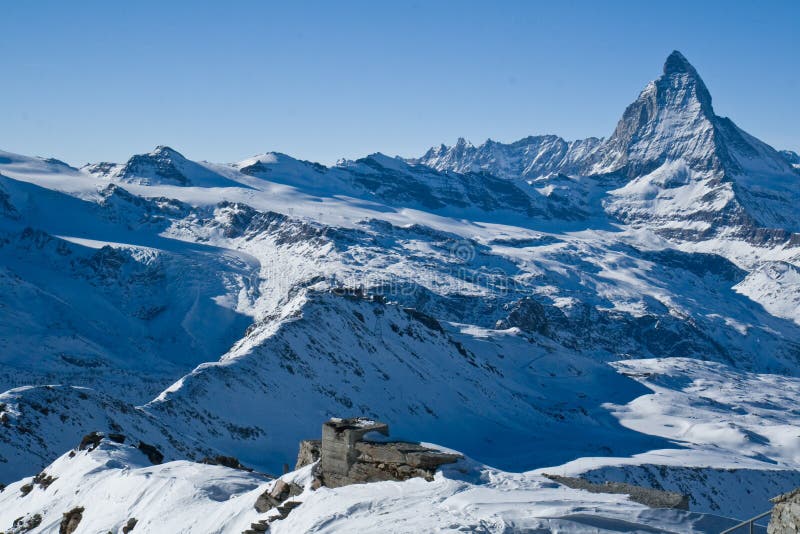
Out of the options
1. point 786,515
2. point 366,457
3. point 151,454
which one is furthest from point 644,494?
point 151,454

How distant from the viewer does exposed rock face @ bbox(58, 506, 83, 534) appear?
38.7 m

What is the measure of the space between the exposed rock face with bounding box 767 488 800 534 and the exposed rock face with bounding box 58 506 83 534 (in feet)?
94.3

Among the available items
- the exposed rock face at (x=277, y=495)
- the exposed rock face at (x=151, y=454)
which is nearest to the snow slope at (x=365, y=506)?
the exposed rock face at (x=277, y=495)

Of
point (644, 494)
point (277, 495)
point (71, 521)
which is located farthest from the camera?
point (71, 521)

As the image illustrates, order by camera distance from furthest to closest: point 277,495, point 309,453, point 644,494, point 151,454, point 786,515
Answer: point 151,454, point 309,453, point 277,495, point 644,494, point 786,515

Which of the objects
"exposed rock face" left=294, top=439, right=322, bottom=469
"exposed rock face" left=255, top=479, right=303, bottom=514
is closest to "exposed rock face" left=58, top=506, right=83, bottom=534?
"exposed rock face" left=294, top=439, right=322, bottom=469

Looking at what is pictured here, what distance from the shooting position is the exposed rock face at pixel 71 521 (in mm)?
38719

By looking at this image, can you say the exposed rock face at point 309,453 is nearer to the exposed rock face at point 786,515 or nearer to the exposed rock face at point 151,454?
the exposed rock face at point 151,454

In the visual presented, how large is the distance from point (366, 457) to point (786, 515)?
16.5 meters

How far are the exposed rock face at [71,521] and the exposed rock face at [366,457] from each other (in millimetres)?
12045

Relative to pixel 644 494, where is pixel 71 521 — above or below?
below

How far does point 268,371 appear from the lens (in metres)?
111

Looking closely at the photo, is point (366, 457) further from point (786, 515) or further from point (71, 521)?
point (786, 515)

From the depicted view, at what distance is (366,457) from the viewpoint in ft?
107
